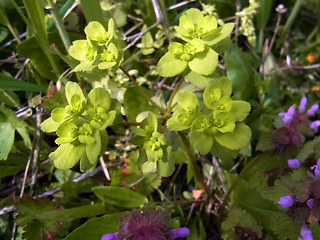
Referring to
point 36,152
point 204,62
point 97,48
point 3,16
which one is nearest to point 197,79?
point 204,62

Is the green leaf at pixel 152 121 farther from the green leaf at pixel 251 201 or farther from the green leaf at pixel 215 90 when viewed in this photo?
the green leaf at pixel 251 201

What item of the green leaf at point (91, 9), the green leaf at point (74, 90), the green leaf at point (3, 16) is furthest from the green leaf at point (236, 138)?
the green leaf at point (3, 16)

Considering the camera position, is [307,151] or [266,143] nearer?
[307,151]

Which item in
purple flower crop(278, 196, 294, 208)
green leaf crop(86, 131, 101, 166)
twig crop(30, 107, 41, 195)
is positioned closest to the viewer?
green leaf crop(86, 131, 101, 166)

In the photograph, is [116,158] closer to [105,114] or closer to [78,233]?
[78,233]

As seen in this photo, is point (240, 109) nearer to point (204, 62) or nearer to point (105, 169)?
point (204, 62)

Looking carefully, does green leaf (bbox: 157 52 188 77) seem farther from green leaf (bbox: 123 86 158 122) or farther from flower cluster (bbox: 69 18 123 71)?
green leaf (bbox: 123 86 158 122)

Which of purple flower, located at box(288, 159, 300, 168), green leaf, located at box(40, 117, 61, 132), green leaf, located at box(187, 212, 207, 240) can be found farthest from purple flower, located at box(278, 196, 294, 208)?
green leaf, located at box(40, 117, 61, 132)

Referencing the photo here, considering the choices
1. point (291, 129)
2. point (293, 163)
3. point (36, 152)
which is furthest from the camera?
point (36, 152)
